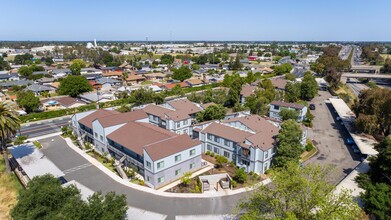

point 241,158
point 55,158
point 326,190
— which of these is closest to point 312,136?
point 241,158

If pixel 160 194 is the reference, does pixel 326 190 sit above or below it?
above

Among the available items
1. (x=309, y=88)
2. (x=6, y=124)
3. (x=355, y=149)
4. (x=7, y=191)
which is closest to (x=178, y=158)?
(x=7, y=191)

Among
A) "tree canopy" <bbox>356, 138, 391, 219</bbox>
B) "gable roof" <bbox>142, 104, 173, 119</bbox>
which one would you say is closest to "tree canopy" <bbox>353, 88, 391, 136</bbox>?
"tree canopy" <bbox>356, 138, 391, 219</bbox>

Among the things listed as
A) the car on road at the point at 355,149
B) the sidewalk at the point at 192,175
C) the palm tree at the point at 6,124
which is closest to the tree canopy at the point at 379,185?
the car on road at the point at 355,149

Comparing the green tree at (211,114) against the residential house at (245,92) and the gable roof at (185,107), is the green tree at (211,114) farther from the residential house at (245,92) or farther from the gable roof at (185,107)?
the residential house at (245,92)

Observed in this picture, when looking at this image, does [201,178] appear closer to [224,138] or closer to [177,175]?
[177,175]

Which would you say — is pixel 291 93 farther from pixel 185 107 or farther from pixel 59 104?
pixel 59 104
